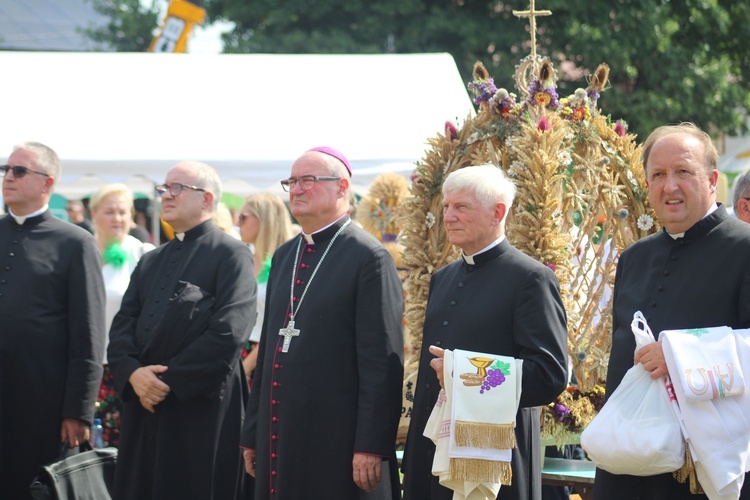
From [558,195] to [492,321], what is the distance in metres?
1.24

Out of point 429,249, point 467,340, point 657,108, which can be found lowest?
point 467,340

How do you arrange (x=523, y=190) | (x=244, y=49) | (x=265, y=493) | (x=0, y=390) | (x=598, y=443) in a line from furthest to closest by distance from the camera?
1. (x=244, y=49)
2. (x=0, y=390)
3. (x=523, y=190)
4. (x=265, y=493)
5. (x=598, y=443)

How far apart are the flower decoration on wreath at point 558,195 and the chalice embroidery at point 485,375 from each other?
4.23 ft

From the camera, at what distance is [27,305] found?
5.28 metres

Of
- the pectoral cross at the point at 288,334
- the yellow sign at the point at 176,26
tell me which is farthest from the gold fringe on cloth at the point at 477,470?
the yellow sign at the point at 176,26

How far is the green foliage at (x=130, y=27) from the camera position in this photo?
75.7ft

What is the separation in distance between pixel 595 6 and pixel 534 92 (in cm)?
1425

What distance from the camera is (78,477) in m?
5.12

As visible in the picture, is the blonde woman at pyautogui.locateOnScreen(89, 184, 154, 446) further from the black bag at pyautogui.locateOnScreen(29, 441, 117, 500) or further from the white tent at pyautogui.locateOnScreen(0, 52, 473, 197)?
the white tent at pyautogui.locateOnScreen(0, 52, 473, 197)

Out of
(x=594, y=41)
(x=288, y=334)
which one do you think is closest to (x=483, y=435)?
(x=288, y=334)

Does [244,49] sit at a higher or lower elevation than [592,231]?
higher

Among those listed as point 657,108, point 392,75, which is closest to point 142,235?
point 392,75

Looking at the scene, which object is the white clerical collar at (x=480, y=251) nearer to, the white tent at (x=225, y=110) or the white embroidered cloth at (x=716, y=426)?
the white embroidered cloth at (x=716, y=426)

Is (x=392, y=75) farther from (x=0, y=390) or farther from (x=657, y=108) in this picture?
(x=657, y=108)
